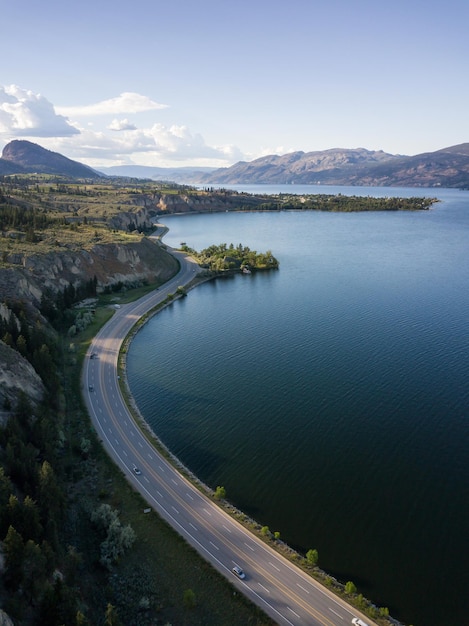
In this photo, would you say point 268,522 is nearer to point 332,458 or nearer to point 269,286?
point 332,458

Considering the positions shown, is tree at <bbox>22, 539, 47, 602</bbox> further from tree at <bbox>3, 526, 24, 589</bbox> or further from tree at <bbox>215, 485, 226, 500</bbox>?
tree at <bbox>215, 485, 226, 500</bbox>

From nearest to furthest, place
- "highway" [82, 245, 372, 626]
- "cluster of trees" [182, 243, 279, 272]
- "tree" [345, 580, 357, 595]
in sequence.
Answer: "highway" [82, 245, 372, 626], "tree" [345, 580, 357, 595], "cluster of trees" [182, 243, 279, 272]

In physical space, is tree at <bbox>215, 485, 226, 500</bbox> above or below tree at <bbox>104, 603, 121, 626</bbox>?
below

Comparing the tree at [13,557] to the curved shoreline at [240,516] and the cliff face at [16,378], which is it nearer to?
the curved shoreline at [240,516]

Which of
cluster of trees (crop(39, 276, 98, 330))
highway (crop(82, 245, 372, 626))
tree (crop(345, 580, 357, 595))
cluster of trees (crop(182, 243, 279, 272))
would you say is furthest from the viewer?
cluster of trees (crop(182, 243, 279, 272))

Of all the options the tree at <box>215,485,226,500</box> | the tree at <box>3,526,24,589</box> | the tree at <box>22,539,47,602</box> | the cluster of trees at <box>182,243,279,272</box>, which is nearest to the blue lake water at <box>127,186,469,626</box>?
the tree at <box>215,485,226,500</box>

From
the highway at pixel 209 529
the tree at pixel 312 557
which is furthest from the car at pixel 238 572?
the tree at pixel 312 557

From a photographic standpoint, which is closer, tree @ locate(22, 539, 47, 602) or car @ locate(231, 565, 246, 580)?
tree @ locate(22, 539, 47, 602)
